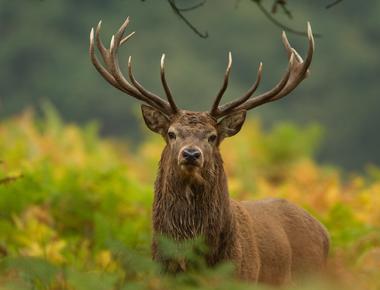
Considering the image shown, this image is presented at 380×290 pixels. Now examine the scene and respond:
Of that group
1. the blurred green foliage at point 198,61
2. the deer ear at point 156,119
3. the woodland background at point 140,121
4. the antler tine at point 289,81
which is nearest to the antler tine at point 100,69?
the deer ear at point 156,119

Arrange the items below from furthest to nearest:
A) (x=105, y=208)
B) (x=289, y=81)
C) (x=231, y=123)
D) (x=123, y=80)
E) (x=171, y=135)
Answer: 1. (x=105, y=208)
2. (x=289, y=81)
3. (x=123, y=80)
4. (x=231, y=123)
5. (x=171, y=135)

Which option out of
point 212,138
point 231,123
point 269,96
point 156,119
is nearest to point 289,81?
point 269,96

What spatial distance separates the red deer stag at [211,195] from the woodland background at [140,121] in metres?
2.38

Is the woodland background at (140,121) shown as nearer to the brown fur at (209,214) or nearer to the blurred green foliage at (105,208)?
the blurred green foliage at (105,208)

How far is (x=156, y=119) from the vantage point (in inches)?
392

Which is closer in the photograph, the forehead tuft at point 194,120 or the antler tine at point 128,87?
the forehead tuft at point 194,120

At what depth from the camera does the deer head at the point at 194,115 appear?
946 centimetres

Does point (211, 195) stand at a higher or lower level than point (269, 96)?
lower

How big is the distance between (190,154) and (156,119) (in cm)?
74

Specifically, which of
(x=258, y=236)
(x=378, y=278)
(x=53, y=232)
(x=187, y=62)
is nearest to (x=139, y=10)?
(x=187, y=62)

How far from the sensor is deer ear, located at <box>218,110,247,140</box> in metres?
9.92

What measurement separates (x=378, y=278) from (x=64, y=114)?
107 ft

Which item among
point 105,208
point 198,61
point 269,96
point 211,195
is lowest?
point 198,61

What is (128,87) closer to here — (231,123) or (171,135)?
(171,135)
